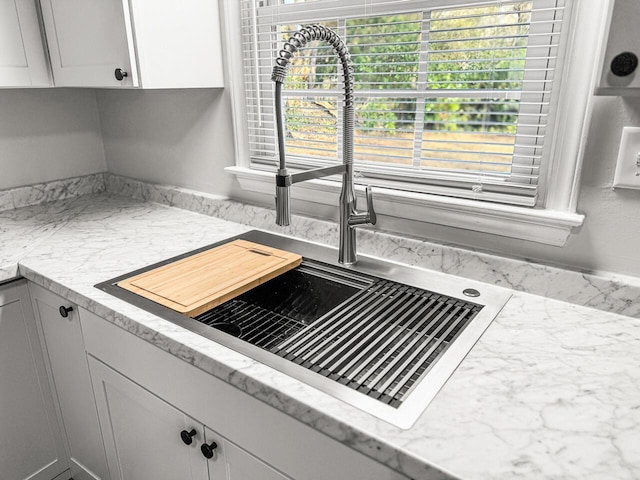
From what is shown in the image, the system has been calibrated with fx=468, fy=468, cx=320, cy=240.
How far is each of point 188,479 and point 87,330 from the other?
1.49ft

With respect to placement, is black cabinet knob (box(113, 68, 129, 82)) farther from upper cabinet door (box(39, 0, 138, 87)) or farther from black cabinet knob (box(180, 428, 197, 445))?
black cabinet knob (box(180, 428, 197, 445))

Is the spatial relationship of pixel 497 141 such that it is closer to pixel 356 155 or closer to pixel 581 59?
pixel 581 59

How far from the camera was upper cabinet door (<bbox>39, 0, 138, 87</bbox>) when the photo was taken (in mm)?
1327

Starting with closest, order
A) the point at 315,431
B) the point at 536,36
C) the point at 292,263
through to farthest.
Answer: the point at 315,431 → the point at 536,36 → the point at 292,263

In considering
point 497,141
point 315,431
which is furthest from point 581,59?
point 315,431

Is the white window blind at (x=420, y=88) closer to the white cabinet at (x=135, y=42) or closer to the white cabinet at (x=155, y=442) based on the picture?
the white cabinet at (x=135, y=42)

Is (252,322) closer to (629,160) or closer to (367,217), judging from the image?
(367,217)

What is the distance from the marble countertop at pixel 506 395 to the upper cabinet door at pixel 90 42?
596 millimetres

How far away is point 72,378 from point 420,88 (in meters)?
1.27

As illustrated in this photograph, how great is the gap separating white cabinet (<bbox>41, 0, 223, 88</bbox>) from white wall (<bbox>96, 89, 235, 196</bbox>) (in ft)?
0.54

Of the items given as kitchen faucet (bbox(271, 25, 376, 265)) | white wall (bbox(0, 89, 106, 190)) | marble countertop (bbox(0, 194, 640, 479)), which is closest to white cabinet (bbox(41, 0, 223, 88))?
white wall (bbox(0, 89, 106, 190))

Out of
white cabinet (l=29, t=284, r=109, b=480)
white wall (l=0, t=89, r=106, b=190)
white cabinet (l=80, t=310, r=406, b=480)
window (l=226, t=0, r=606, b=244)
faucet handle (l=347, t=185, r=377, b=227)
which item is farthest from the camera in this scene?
white wall (l=0, t=89, r=106, b=190)

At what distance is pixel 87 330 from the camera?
1.21m

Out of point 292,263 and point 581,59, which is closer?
point 581,59
